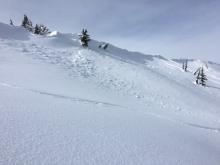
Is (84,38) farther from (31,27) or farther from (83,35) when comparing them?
(31,27)

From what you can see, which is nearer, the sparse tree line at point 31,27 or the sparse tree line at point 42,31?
the sparse tree line at point 42,31

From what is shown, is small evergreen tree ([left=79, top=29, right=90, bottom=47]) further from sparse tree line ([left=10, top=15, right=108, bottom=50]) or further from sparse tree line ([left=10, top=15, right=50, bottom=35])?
sparse tree line ([left=10, top=15, right=50, bottom=35])

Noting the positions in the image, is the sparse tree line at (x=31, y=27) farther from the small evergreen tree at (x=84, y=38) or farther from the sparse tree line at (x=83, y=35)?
the small evergreen tree at (x=84, y=38)

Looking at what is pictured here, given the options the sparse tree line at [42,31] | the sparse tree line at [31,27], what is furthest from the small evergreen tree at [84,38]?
the sparse tree line at [31,27]

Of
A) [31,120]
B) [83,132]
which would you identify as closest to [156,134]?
[83,132]

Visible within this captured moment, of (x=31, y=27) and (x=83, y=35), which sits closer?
(x=83, y=35)

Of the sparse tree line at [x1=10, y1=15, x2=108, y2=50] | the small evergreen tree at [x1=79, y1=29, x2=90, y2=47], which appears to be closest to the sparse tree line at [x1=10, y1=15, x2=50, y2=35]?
the sparse tree line at [x1=10, y1=15, x2=108, y2=50]

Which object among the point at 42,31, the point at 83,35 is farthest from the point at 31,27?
the point at 83,35

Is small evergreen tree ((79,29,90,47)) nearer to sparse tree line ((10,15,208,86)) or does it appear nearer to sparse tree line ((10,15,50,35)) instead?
→ sparse tree line ((10,15,208,86))

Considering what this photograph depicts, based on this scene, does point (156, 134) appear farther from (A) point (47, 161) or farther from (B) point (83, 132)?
(A) point (47, 161)

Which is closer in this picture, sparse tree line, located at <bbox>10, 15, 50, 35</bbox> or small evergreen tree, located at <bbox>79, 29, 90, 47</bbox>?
small evergreen tree, located at <bbox>79, 29, 90, 47</bbox>

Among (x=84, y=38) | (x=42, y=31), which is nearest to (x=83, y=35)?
(x=84, y=38)

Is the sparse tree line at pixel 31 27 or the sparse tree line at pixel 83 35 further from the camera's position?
the sparse tree line at pixel 31 27

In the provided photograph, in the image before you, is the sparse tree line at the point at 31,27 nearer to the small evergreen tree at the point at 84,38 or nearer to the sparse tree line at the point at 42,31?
→ the sparse tree line at the point at 42,31
